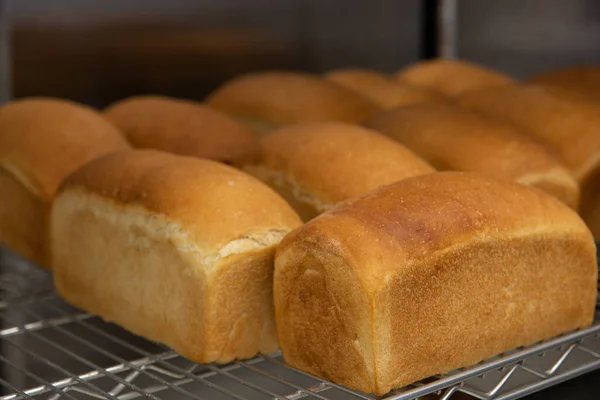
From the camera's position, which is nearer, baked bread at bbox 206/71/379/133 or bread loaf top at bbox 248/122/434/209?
bread loaf top at bbox 248/122/434/209

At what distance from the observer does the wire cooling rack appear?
1005 mm

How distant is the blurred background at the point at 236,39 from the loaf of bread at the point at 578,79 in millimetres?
261

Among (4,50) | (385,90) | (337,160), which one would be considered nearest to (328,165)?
(337,160)

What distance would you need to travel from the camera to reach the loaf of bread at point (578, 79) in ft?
5.48

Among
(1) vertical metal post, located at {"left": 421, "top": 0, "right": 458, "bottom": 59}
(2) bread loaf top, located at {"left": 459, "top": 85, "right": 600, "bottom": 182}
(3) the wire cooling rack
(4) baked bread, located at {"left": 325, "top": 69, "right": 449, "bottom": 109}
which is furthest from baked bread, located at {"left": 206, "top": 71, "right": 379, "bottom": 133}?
(1) vertical metal post, located at {"left": 421, "top": 0, "right": 458, "bottom": 59}

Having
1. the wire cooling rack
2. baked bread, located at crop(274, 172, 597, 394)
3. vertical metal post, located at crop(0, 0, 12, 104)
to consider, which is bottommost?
the wire cooling rack

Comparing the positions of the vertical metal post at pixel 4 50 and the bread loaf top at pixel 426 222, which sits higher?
the vertical metal post at pixel 4 50

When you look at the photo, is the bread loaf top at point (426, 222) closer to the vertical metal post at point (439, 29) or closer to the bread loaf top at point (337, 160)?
the bread loaf top at point (337, 160)

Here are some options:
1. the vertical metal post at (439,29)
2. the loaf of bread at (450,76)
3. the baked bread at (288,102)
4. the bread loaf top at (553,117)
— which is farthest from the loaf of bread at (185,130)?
the vertical metal post at (439,29)

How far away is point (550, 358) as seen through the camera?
1.19 m

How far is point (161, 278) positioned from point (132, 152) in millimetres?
220

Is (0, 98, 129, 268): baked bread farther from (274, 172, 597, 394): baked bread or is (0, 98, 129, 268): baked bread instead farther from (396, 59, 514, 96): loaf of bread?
(396, 59, 514, 96): loaf of bread

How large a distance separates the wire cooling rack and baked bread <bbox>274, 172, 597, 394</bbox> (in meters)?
0.03

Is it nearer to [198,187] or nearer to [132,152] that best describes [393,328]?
[198,187]
